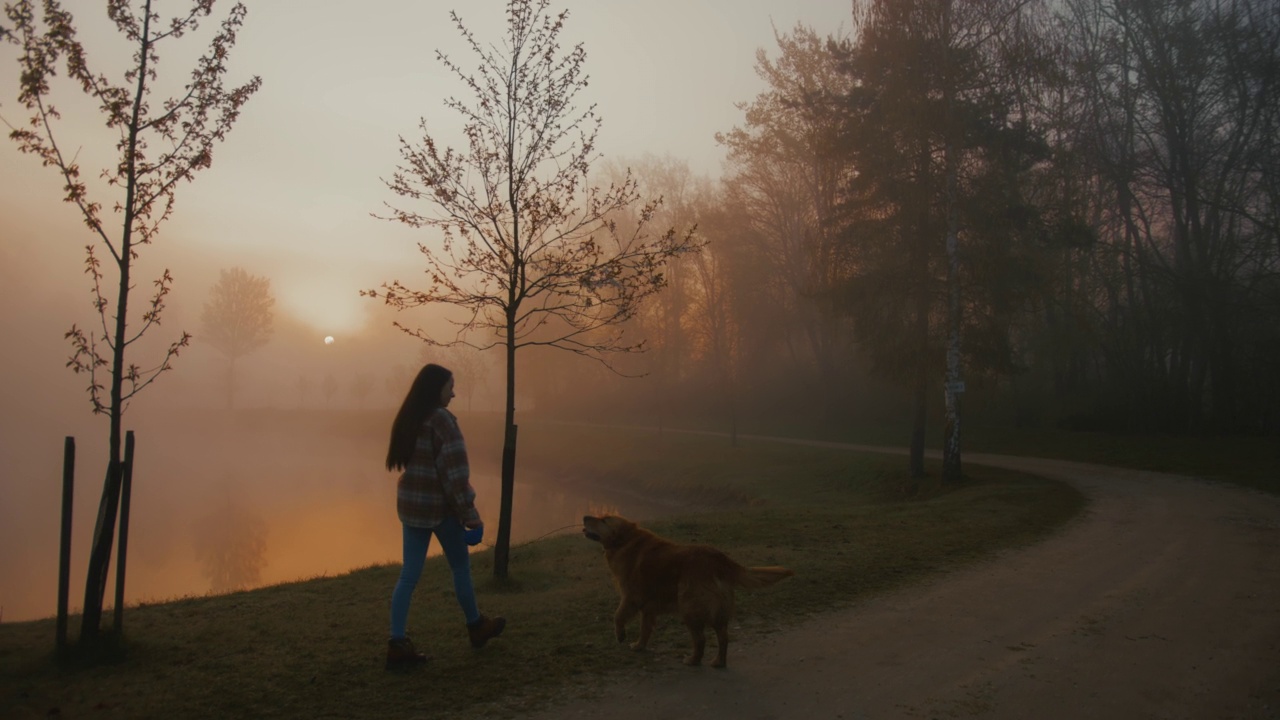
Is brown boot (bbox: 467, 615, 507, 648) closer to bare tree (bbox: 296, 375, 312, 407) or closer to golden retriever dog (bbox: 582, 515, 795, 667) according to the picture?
golden retriever dog (bbox: 582, 515, 795, 667)

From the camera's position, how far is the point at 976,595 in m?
7.58

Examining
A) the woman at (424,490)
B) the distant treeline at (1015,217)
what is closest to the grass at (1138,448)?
the distant treeline at (1015,217)

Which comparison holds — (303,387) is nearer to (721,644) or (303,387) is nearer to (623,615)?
(623,615)

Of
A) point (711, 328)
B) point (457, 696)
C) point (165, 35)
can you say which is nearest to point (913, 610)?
point (457, 696)

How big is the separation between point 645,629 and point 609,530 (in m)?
0.79

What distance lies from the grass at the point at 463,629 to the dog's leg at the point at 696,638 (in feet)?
0.33

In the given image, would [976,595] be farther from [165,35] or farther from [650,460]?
[650,460]

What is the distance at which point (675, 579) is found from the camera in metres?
5.23

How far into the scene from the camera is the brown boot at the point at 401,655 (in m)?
5.18

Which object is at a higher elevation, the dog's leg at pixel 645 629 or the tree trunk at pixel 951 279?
the tree trunk at pixel 951 279

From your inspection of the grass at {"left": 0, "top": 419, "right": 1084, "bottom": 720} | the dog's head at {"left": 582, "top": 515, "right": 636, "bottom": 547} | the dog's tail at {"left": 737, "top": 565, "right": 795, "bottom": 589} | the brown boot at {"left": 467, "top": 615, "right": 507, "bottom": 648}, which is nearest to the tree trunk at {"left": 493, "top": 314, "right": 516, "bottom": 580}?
the grass at {"left": 0, "top": 419, "right": 1084, "bottom": 720}

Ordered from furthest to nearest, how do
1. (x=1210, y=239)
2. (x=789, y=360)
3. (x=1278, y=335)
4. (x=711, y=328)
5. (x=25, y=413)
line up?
(x=25, y=413) < (x=789, y=360) < (x=711, y=328) < (x=1210, y=239) < (x=1278, y=335)

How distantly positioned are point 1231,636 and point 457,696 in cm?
628

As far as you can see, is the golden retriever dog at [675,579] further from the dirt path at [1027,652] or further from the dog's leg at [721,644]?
the dirt path at [1027,652]
